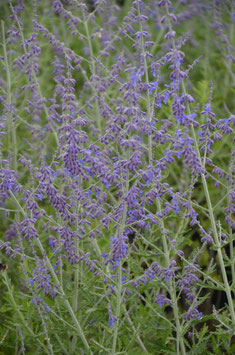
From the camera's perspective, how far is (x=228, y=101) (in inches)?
276

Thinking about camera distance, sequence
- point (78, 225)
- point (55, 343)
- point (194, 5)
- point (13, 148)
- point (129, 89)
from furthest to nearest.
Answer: point (194, 5) → point (13, 148) → point (55, 343) → point (78, 225) → point (129, 89)

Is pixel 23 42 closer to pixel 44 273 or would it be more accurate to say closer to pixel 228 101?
pixel 44 273

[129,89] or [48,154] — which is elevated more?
[129,89]

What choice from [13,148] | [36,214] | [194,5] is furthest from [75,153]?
[194,5]

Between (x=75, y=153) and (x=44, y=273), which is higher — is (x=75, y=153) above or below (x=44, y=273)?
above

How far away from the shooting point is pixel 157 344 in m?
3.62

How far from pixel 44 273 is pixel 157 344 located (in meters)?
0.96

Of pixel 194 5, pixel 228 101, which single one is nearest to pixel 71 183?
pixel 228 101

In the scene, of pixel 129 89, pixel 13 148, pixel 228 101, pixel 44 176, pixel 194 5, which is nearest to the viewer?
pixel 129 89

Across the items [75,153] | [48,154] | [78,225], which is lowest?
[48,154]

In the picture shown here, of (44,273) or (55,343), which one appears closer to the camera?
(44,273)

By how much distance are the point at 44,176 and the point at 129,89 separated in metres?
0.75

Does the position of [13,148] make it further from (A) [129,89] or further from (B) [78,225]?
(A) [129,89]

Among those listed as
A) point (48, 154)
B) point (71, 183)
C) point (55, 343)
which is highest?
point (71, 183)
